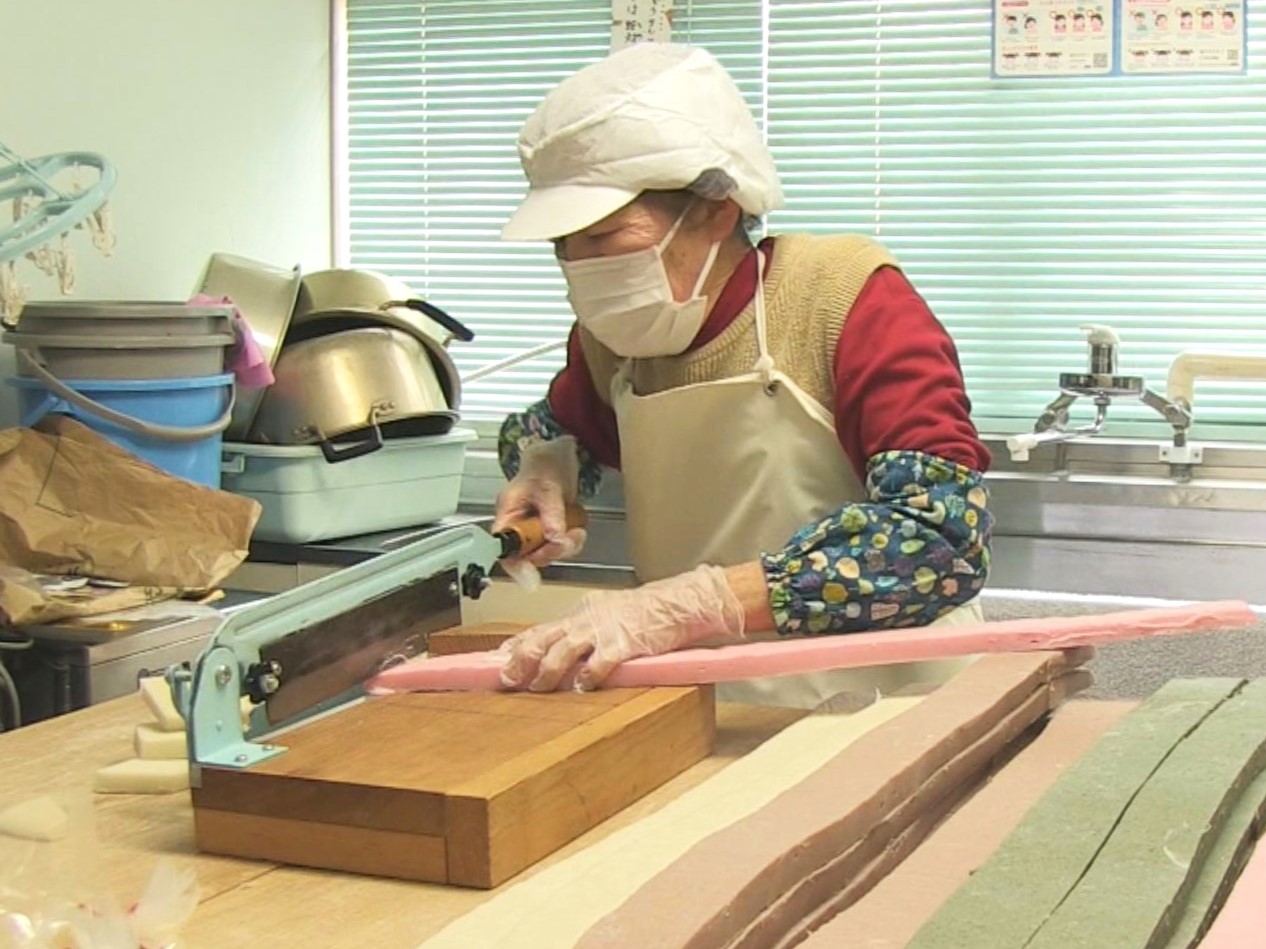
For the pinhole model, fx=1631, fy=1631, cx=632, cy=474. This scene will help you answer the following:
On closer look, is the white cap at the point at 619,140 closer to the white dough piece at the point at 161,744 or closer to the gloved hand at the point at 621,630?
the gloved hand at the point at 621,630

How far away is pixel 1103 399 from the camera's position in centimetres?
257

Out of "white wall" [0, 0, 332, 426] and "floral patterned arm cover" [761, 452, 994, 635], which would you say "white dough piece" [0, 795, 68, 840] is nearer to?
"floral patterned arm cover" [761, 452, 994, 635]

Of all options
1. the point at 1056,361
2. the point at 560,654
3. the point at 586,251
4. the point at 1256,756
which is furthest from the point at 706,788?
the point at 1056,361

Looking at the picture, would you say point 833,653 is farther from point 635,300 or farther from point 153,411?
point 153,411

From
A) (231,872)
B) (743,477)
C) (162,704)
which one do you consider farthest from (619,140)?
(231,872)

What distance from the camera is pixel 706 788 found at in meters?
1.19

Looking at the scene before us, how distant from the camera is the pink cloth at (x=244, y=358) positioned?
7.86ft

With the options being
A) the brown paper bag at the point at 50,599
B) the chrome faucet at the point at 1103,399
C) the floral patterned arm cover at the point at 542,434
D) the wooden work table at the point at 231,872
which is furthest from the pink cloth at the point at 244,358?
the chrome faucet at the point at 1103,399

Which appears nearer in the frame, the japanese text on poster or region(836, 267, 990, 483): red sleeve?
region(836, 267, 990, 483): red sleeve

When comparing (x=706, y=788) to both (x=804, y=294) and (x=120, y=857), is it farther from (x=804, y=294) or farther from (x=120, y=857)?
(x=804, y=294)

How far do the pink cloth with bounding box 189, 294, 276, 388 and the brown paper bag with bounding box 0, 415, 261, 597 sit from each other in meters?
0.29

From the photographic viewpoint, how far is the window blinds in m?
2.64

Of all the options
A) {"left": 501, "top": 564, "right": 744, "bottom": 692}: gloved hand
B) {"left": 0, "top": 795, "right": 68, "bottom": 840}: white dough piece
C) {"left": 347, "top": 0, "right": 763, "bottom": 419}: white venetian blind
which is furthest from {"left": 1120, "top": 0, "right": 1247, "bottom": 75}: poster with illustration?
{"left": 0, "top": 795, "right": 68, "bottom": 840}: white dough piece

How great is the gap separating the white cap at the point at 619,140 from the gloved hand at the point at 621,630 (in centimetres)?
37
